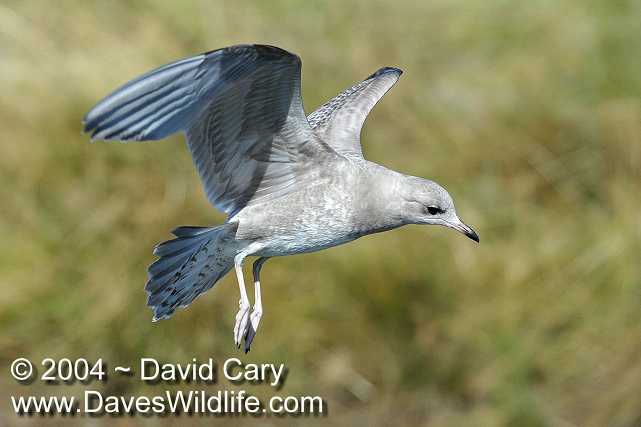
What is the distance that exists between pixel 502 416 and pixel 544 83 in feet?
6.63

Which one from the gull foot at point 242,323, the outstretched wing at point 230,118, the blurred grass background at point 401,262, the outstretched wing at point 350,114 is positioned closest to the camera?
the outstretched wing at point 230,118

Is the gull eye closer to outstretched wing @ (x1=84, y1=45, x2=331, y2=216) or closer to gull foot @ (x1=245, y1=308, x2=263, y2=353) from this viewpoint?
outstretched wing @ (x1=84, y1=45, x2=331, y2=216)

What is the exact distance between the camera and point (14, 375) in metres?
6.61

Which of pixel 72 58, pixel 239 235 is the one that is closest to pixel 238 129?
pixel 239 235

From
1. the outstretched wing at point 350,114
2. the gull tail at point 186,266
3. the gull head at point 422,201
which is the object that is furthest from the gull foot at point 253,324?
the outstretched wing at point 350,114

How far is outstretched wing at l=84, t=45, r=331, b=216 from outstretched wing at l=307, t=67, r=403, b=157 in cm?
43

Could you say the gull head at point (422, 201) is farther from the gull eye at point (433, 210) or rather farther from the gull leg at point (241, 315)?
the gull leg at point (241, 315)

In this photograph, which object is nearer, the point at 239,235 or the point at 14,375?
the point at 239,235

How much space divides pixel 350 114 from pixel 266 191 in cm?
69

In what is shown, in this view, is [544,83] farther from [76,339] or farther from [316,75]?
[76,339]

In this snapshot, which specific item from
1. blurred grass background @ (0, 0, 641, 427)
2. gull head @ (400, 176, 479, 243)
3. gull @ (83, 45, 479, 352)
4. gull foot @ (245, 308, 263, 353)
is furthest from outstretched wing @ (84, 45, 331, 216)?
blurred grass background @ (0, 0, 641, 427)

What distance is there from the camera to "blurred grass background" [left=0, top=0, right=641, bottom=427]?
6.52m

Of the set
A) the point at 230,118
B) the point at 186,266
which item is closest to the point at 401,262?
the point at 186,266

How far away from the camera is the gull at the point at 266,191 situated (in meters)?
3.35
